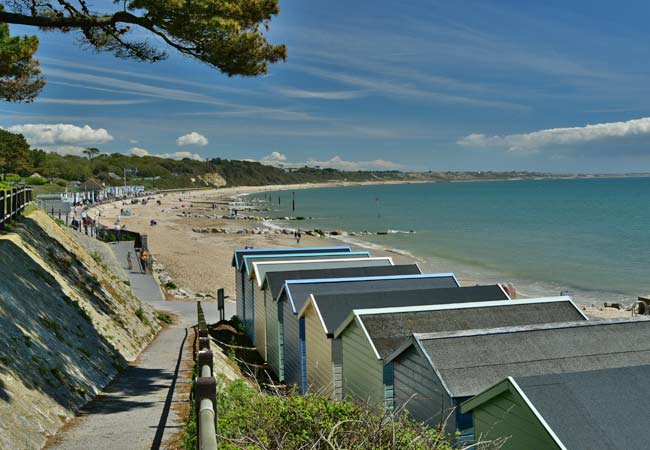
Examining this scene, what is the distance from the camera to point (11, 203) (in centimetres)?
1719

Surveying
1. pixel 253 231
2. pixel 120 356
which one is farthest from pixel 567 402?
pixel 253 231

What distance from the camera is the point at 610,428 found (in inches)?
234

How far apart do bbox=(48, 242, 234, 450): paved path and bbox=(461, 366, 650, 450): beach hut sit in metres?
4.01

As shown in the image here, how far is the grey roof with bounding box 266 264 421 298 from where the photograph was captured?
16.5 metres

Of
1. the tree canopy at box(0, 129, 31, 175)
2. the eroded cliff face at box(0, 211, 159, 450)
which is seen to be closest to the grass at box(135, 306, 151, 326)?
the eroded cliff face at box(0, 211, 159, 450)

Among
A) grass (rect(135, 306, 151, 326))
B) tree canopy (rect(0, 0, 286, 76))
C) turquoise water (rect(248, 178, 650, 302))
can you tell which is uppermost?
tree canopy (rect(0, 0, 286, 76))

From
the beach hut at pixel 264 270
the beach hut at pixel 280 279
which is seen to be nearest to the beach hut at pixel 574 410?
the beach hut at pixel 280 279

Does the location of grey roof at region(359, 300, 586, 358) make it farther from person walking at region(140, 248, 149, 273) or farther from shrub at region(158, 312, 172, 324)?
person walking at region(140, 248, 149, 273)

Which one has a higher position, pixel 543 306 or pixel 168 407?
pixel 543 306

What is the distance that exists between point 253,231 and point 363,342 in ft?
220

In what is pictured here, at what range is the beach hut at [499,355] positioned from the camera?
7.82 meters

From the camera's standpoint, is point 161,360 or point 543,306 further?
point 161,360

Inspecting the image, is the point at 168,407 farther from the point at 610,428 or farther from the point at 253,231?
the point at 253,231

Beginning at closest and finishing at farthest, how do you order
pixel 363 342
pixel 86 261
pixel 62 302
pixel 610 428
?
1. pixel 610 428
2. pixel 363 342
3. pixel 62 302
4. pixel 86 261
